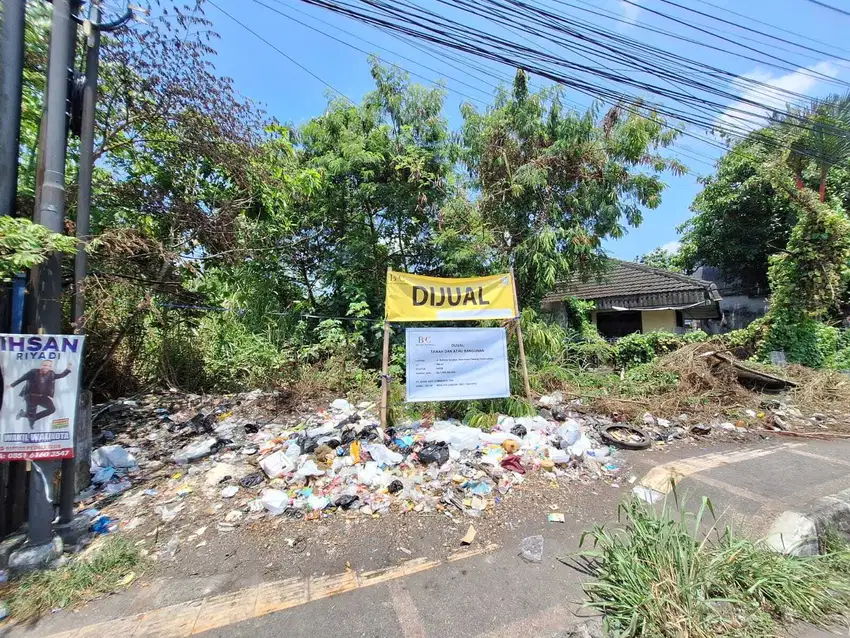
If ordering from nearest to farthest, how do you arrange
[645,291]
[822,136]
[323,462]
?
[323,462] → [822,136] → [645,291]

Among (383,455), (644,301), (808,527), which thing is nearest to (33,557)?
(383,455)

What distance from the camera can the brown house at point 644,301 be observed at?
40.1 ft

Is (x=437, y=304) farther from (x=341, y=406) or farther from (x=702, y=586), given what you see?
(x=702, y=586)

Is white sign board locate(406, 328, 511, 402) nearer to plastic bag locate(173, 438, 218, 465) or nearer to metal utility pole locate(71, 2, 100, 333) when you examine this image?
plastic bag locate(173, 438, 218, 465)

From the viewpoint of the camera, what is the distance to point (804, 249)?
8633 millimetres

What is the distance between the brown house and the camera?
1223cm

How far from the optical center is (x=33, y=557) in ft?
8.27

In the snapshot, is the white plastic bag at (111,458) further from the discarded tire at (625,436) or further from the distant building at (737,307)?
the distant building at (737,307)

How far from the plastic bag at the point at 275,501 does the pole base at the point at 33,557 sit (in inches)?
53.2

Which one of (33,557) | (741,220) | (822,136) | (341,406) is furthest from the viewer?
(741,220)

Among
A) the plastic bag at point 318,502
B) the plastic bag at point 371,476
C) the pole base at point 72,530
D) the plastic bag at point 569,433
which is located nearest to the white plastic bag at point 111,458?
the pole base at point 72,530

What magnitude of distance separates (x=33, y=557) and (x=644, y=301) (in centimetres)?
1468

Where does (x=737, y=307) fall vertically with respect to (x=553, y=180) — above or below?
below

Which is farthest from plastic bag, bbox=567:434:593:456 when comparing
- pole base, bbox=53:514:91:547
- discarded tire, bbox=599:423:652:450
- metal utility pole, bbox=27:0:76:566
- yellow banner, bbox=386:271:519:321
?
metal utility pole, bbox=27:0:76:566
